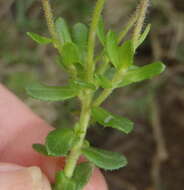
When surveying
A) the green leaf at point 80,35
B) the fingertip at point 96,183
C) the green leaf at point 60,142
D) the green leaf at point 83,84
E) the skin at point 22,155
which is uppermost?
the green leaf at point 80,35

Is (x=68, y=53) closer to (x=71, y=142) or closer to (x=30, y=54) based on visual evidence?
(x=71, y=142)

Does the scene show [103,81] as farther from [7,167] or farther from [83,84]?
[7,167]

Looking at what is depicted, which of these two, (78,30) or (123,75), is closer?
(123,75)

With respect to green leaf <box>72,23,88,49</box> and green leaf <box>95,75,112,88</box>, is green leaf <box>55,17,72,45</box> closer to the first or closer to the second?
green leaf <box>72,23,88,49</box>

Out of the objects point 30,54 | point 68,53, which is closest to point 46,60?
point 30,54

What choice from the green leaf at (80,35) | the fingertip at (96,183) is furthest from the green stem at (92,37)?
the fingertip at (96,183)

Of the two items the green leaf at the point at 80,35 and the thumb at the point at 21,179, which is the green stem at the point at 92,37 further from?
the thumb at the point at 21,179
